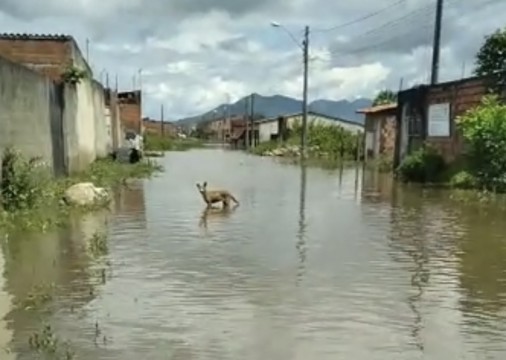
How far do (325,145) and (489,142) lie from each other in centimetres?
3413

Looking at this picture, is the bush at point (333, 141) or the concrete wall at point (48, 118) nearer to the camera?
the concrete wall at point (48, 118)

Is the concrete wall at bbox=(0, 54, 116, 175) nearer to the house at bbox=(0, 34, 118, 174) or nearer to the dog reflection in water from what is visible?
the house at bbox=(0, 34, 118, 174)

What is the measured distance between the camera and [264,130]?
9319 centimetres

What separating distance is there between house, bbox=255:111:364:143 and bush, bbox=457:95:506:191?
153 feet

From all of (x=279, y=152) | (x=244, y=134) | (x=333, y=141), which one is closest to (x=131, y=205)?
(x=333, y=141)

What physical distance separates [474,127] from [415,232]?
10.0 meters

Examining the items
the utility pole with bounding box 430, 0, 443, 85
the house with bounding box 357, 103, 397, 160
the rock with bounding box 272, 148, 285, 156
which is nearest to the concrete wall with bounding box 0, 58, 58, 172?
the utility pole with bounding box 430, 0, 443, 85

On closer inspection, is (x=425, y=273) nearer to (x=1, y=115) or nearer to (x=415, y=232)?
(x=415, y=232)

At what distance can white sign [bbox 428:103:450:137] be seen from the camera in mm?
31423

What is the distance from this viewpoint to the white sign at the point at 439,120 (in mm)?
31423

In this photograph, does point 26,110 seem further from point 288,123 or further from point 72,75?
point 288,123

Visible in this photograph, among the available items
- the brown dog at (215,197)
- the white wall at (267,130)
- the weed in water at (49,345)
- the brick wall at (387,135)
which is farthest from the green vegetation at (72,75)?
the white wall at (267,130)

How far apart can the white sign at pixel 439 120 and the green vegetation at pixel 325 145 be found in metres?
18.6

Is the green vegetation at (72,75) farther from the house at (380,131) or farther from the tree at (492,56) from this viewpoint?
the house at (380,131)
